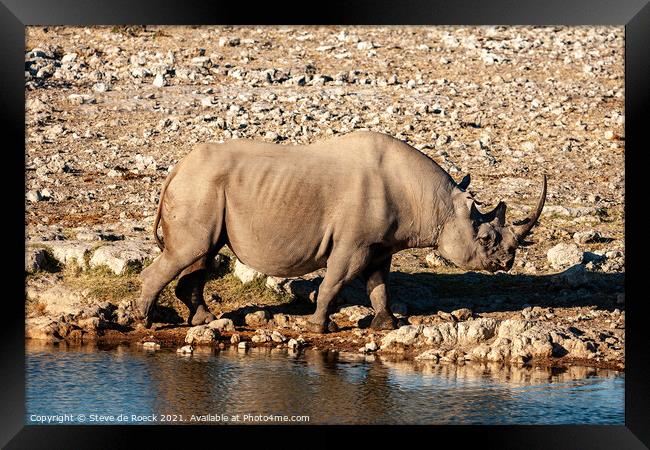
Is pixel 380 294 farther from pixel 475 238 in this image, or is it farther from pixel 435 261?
pixel 435 261

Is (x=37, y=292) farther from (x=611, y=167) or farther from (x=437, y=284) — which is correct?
(x=611, y=167)

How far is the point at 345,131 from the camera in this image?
2048 cm

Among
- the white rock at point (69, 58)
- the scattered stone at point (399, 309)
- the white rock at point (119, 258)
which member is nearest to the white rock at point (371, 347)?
the scattered stone at point (399, 309)

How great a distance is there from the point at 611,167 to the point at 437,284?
628 centimetres

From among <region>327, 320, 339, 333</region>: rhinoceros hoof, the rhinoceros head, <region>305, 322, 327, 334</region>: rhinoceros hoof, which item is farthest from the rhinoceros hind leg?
the rhinoceros head

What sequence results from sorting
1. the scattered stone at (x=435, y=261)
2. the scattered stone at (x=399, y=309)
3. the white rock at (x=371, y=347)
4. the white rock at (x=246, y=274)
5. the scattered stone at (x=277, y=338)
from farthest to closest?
the scattered stone at (x=435, y=261) → the white rock at (x=246, y=274) → the scattered stone at (x=399, y=309) → the scattered stone at (x=277, y=338) → the white rock at (x=371, y=347)

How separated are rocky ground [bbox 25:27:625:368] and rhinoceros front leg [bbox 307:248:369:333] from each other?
17 cm

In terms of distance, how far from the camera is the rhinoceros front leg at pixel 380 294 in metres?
13.0

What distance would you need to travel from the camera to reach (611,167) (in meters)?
19.9

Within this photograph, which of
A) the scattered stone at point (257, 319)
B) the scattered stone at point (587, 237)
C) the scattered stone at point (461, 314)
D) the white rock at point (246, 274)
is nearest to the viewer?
the scattered stone at point (257, 319)

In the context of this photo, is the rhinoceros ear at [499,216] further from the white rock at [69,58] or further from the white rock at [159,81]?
the white rock at [69,58]

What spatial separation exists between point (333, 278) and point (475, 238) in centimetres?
157

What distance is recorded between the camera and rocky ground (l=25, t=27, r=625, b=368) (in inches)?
515

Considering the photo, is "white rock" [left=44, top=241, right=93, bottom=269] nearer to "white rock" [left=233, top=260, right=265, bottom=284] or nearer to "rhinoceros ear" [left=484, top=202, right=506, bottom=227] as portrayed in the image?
"white rock" [left=233, top=260, right=265, bottom=284]
